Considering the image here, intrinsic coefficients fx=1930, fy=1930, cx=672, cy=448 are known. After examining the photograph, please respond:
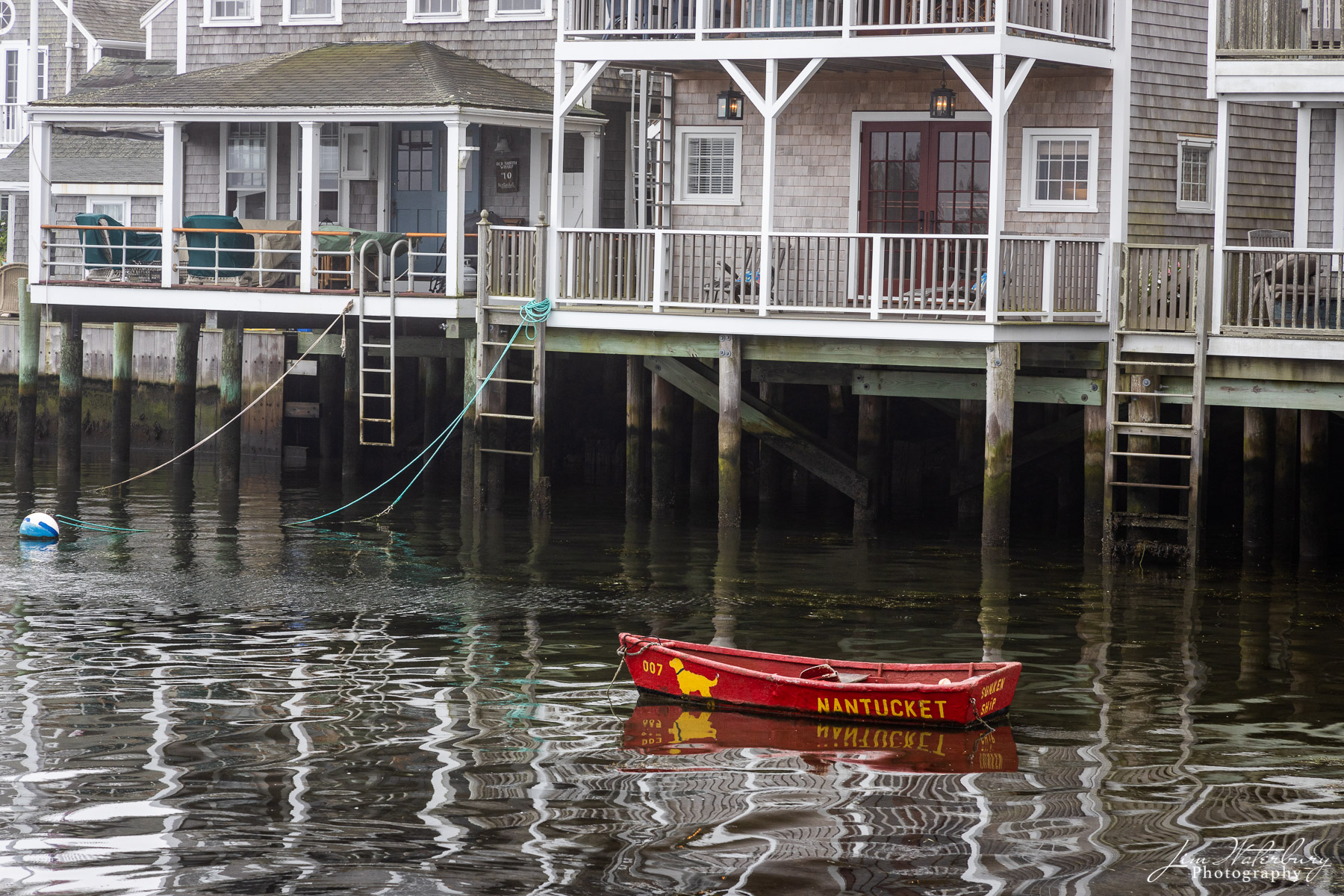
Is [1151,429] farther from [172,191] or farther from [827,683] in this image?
[172,191]

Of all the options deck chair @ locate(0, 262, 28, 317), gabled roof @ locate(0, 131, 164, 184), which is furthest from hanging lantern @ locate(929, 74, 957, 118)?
deck chair @ locate(0, 262, 28, 317)

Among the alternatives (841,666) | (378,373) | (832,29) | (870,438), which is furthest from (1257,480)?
(378,373)

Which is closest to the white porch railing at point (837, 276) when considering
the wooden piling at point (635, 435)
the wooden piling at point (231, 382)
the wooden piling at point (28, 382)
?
the wooden piling at point (635, 435)

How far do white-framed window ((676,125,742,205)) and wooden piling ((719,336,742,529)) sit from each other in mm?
3203

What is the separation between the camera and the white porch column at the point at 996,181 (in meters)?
19.1

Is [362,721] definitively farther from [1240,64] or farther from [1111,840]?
[1240,64]

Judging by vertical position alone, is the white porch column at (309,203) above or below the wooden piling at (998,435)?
above

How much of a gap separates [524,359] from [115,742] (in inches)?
536

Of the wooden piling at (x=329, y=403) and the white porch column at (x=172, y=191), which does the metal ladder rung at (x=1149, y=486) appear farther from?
the wooden piling at (x=329, y=403)

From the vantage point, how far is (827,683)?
12383 millimetres

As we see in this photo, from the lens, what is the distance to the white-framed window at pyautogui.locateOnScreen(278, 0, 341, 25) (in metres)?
27.2

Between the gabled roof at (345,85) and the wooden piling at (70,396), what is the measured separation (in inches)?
120
